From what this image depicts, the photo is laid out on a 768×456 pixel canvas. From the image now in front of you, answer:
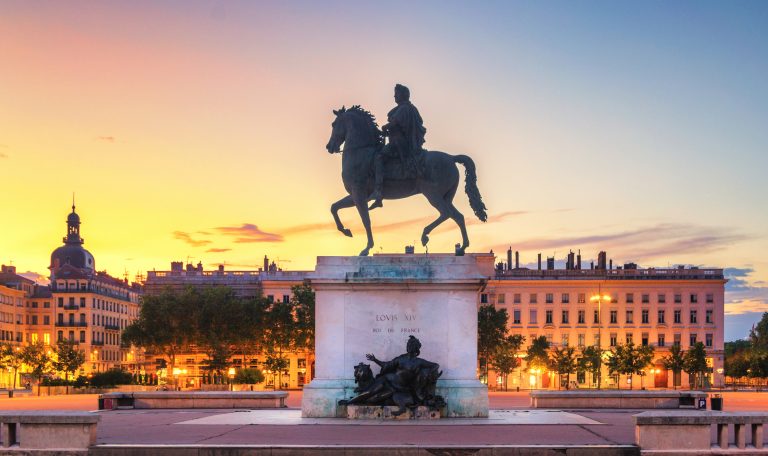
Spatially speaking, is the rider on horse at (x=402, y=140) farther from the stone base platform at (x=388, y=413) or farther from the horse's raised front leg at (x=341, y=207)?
the stone base platform at (x=388, y=413)

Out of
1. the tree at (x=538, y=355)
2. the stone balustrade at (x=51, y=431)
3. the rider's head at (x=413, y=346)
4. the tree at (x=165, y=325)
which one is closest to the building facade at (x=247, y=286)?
the tree at (x=538, y=355)

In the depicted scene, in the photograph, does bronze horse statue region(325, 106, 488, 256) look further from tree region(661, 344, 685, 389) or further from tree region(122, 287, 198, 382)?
tree region(661, 344, 685, 389)

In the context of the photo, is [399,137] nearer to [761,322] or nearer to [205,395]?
[205,395]

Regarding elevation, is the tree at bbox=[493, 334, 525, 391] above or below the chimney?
below

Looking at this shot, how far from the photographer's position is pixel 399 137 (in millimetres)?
26641

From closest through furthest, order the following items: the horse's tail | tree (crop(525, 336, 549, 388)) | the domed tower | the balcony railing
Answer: the horse's tail, tree (crop(525, 336, 549, 388)), the balcony railing, the domed tower

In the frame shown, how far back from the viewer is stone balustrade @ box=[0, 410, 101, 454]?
1847cm

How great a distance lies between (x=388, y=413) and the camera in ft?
80.4

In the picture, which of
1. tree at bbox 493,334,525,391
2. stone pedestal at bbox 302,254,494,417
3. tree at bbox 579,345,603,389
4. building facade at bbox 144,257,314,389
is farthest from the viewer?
building facade at bbox 144,257,314,389

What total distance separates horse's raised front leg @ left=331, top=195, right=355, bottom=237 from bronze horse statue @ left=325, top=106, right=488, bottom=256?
1 cm

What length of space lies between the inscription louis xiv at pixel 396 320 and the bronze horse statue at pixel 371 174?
Answer: 181 centimetres

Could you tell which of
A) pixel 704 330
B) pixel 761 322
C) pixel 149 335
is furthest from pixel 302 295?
pixel 761 322

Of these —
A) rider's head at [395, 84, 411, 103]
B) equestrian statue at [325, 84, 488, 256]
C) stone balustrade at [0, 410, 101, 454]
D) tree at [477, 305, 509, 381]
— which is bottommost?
tree at [477, 305, 509, 381]

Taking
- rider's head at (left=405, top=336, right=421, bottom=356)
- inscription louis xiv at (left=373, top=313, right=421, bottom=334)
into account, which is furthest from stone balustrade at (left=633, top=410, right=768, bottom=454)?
inscription louis xiv at (left=373, top=313, right=421, bottom=334)
